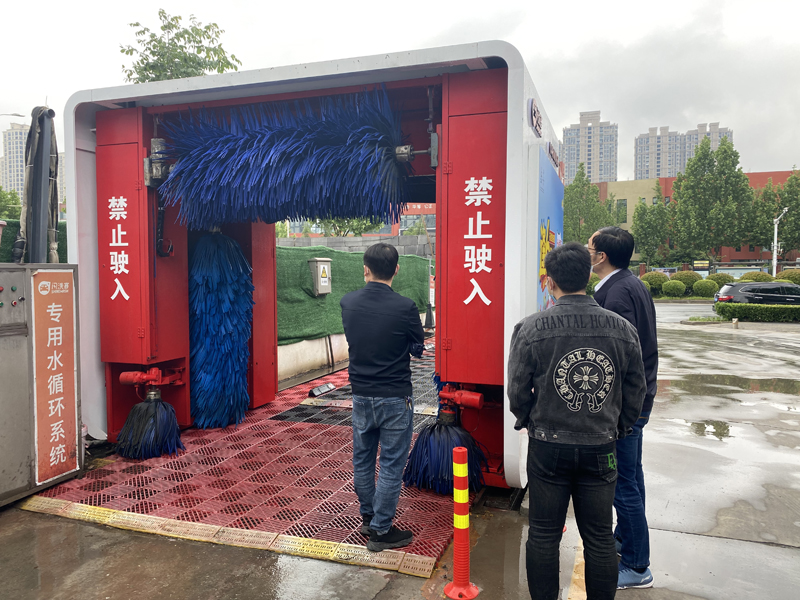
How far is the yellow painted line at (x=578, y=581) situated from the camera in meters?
2.86

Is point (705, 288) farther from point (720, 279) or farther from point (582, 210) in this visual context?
point (582, 210)

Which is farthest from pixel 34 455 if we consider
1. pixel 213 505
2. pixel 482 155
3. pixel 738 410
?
pixel 738 410

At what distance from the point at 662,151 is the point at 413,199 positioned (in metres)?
153

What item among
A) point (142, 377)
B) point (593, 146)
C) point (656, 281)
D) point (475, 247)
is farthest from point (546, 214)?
point (593, 146)

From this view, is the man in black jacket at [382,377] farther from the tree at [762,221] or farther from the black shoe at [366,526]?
the tree at [762,221]

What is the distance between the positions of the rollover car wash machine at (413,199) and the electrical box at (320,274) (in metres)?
3.41

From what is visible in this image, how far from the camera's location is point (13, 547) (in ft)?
11.1

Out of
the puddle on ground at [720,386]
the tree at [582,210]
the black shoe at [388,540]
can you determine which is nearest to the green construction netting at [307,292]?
the black shoe at [388,540]

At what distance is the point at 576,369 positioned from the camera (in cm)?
224

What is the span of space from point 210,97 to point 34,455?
131 inches

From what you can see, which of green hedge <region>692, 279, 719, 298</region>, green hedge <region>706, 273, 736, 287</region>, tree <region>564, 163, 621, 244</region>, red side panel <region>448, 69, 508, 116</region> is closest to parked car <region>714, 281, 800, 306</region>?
green hedge <region>692, 279, 719, 298</region>

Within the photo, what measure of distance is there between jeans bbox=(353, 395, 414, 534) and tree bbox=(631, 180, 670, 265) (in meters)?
41.3

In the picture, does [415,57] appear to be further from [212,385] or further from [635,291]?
[212,385]

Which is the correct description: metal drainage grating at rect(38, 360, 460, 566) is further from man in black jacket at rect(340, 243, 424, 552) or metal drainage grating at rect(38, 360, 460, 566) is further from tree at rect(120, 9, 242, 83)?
tree at rect(120, 9, 242, 83)
